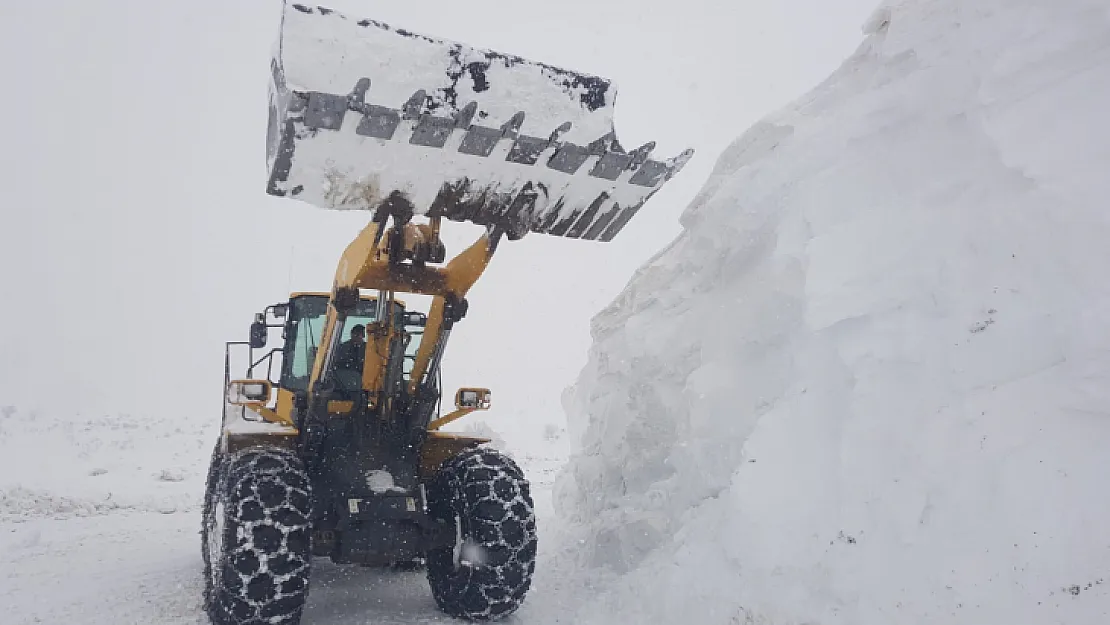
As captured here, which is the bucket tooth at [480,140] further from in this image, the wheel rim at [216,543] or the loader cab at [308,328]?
the wheel rim at [216,543]

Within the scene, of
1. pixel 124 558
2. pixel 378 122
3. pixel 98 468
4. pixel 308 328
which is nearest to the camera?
pixel 378 122

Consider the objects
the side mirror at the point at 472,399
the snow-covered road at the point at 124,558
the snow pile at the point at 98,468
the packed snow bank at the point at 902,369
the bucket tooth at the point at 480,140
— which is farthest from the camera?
the snow pile at the point at 98,468

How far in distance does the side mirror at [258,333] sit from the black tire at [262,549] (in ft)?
5.97

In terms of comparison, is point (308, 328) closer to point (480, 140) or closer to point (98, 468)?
point (480, 140)

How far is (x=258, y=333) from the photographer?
225 inches

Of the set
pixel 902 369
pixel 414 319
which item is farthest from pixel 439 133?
pixel 902 369

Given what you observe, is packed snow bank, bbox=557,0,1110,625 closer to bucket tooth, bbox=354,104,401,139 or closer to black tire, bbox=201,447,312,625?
black tire, bbox=201,447,312,625

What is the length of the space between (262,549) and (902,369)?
3.56 meters

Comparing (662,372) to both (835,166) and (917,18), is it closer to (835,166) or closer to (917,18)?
(835,166)

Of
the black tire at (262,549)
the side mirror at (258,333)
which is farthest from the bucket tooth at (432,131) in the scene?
the side mirror at (258,333)

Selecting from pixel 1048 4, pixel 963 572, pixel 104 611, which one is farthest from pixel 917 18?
pixel 104 611

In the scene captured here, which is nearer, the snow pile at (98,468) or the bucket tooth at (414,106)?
the bucket tooth at (414,106)

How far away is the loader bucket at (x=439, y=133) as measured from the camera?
3.58 metres

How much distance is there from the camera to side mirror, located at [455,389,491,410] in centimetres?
569
